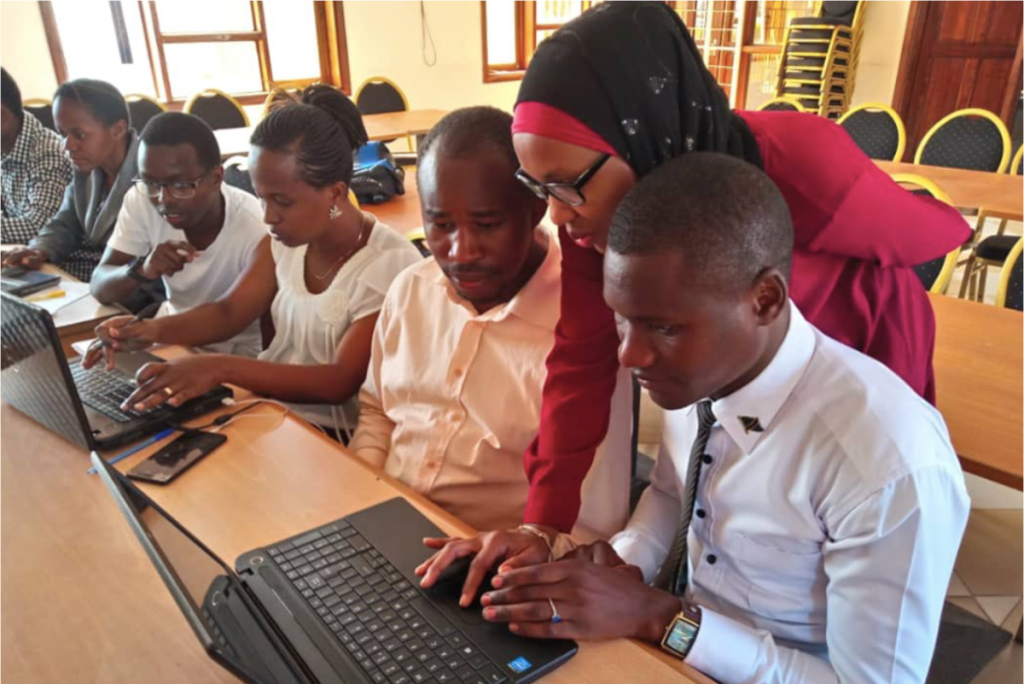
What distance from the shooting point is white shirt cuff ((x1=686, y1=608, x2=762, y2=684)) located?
799 millimetres

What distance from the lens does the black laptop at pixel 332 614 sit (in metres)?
0.71

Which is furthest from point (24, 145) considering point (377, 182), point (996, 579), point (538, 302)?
point (996, 579)

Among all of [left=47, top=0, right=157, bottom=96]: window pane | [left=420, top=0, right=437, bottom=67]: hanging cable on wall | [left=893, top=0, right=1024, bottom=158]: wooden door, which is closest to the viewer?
[left=47, top=0, right=157, bottom=96]: window pane

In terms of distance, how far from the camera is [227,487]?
1.09 meters

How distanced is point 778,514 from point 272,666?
57 centimetres

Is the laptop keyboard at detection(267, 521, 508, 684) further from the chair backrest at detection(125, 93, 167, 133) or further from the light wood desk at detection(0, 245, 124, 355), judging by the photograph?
the chair backrest at detection(125, 93, 167, 133)

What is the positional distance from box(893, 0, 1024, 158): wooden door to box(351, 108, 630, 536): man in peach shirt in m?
5.89

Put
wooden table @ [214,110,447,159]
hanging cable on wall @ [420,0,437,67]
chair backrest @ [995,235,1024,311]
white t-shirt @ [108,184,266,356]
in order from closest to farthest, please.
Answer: white t-shirt @ [108,184,266,356]
chair backrest @ [995,235,1024,311]
wooden table @ [214,110,447,159]
hanging cable on wall @ [420,0,437,67]

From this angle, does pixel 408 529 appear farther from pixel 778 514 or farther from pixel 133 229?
pixel 133 229

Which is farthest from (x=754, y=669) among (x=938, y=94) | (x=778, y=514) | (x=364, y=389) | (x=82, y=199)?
(x=938, y=94)

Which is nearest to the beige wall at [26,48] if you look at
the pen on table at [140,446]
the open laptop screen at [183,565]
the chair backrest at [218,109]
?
the chair backrest at [218,109]

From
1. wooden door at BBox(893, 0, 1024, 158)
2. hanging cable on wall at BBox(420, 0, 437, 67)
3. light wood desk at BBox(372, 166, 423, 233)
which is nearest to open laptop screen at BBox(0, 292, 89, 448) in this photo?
light wood desk at BBox(372, 166, 423, 233)

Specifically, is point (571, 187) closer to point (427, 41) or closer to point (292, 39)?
point (292, 39)

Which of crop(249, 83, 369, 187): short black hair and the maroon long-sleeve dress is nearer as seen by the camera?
the maroon long-sleeve dress
